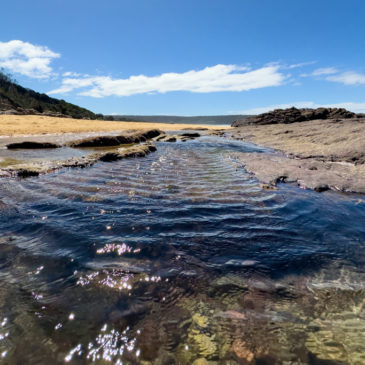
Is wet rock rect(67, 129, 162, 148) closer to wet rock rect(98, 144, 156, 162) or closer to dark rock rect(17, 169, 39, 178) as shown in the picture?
wet rock rect(98, 144, 156, 162)

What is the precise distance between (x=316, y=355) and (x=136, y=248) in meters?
2.19

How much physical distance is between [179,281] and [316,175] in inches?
253

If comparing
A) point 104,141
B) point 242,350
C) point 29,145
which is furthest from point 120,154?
point 242,350

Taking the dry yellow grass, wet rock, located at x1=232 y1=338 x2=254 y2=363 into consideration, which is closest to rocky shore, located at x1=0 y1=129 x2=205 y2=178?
wet rock, located at x1=232 y1=338 x2=254 y2=363

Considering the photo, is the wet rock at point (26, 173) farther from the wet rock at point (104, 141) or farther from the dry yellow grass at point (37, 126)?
the dry yellow grass at point (37, 126)

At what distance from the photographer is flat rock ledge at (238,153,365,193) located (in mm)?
6164

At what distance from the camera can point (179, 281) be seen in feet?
8.25

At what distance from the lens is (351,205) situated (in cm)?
493

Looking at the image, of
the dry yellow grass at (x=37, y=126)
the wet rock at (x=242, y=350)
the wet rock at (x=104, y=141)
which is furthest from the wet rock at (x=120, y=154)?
the dry yellow grass at (x=37, y=126)

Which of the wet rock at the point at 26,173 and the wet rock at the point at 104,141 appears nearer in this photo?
the wet rock at the point at 26,173

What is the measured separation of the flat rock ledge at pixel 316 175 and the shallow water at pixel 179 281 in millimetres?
1351

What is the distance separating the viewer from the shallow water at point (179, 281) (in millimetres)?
1795

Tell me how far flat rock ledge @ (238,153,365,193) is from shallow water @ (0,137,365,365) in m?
1.35

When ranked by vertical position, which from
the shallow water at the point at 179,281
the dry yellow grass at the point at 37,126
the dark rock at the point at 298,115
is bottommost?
the shallow water at the point at 179,281
